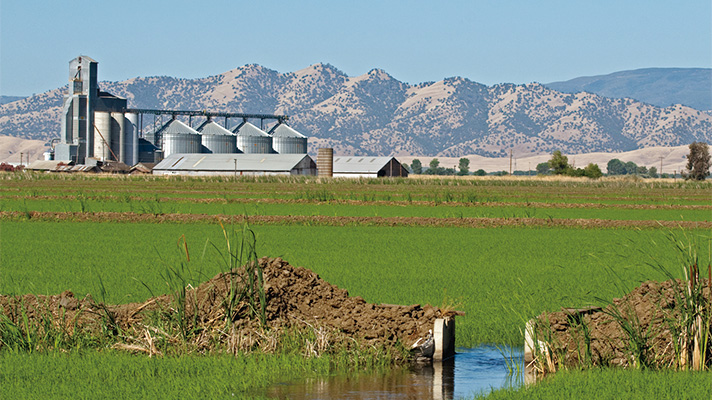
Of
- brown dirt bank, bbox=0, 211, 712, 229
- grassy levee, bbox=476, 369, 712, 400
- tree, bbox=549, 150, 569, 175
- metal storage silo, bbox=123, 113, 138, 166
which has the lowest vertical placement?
grassy levee, bbox=476, 369, 712, 400

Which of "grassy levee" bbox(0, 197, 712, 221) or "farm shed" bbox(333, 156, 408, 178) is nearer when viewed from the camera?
"grassy levee" bbox(0, 197, 712, 221)

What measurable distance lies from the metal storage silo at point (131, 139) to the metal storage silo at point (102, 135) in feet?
13.1

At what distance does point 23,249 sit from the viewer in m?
22.7

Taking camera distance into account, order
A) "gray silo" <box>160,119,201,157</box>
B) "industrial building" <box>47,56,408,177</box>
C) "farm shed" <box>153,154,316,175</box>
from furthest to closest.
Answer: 1. "gray silo" <box>160,119,201,157</box>
2. "industrial building" <box>47,56,408,177</box>
3. "farm shed" <box>153,154,316,175</box>

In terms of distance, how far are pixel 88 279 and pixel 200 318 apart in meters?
6.18

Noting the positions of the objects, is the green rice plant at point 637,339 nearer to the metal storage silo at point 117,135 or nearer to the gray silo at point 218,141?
the metal storage silo at point 117,135

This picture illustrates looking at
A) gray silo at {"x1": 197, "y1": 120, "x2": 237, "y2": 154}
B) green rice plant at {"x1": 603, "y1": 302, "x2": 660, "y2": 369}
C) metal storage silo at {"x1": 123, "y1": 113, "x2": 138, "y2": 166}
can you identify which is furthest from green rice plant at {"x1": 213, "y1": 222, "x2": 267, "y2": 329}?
gray silo at {"x1": 197, "y1": 120, "x2": 237, "y2": 154}

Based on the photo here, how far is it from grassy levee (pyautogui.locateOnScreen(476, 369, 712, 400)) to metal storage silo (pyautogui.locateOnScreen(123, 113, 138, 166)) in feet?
411

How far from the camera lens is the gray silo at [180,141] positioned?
135 m

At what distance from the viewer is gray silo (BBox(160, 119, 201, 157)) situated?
135125mm

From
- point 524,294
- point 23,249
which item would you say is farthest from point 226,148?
point 524,294

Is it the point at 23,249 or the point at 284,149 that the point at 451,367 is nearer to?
the point at 23,249

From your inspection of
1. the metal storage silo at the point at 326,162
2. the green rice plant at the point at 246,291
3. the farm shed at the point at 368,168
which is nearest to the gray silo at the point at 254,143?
the farm shed at the point at 368,168

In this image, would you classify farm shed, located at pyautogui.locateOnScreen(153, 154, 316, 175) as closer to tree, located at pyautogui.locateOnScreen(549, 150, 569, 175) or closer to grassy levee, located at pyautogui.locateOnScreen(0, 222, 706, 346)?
tree, located at pyautogui.locateOnScreen(549, 150, 569, 175)
